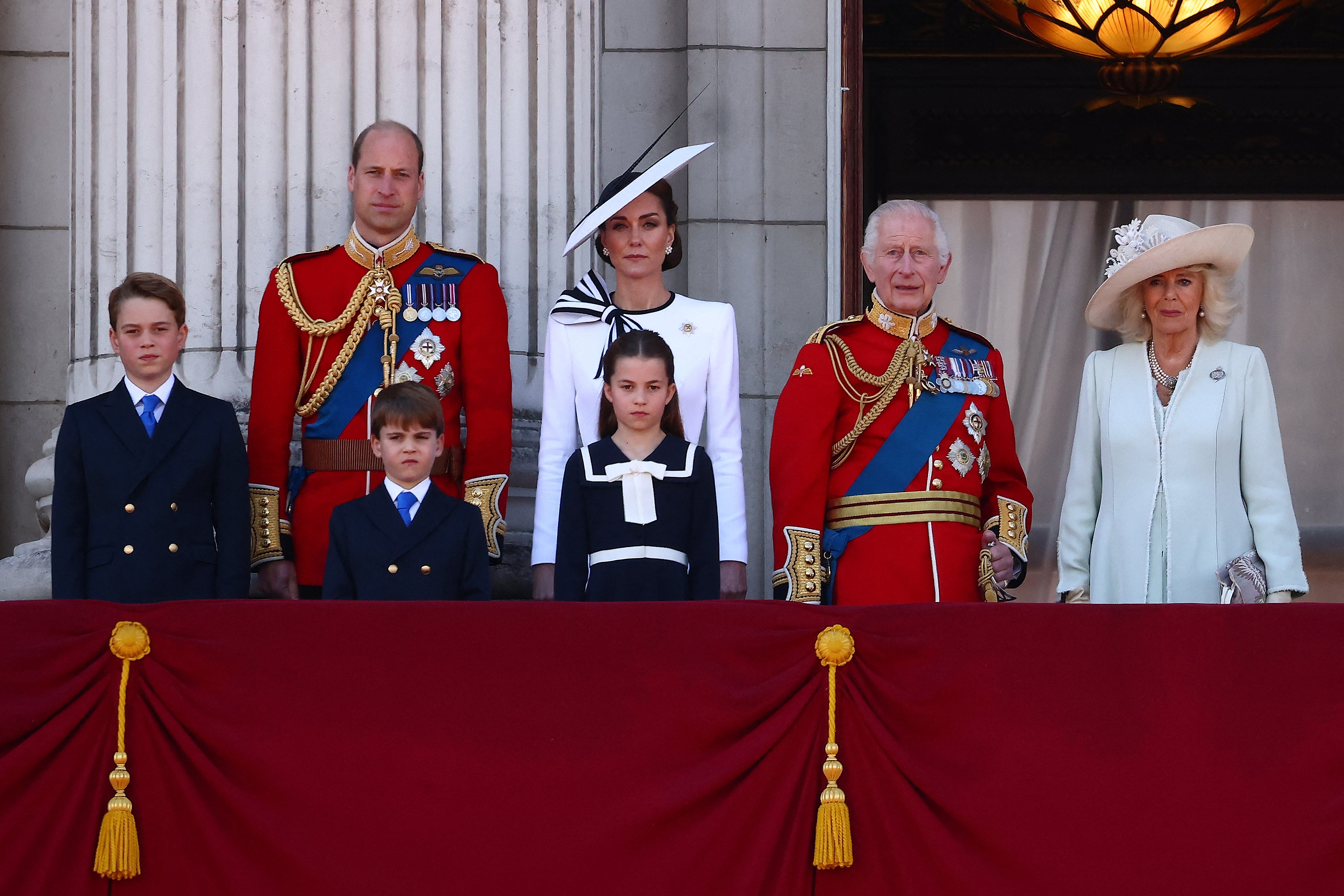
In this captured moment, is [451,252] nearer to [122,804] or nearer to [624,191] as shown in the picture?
[624,191]

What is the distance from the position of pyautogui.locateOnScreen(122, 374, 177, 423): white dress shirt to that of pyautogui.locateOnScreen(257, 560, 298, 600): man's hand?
443mm

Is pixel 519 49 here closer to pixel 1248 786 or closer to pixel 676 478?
pixel 676 478

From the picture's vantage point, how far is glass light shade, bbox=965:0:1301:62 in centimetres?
727

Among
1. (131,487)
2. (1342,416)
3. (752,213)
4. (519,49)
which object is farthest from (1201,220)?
(131,487)

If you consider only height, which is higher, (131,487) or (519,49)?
(519,49)

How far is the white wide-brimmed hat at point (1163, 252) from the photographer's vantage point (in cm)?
430

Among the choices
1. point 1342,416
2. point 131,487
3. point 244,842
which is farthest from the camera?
point 1342,416

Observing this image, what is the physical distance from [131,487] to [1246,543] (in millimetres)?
2419

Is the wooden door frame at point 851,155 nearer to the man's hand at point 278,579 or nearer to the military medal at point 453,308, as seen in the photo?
the military medal at point 453,308

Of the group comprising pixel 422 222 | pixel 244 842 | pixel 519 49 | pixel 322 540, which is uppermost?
pixel 519 49

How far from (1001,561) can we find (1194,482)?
46 cm

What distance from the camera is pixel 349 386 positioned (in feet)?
14.8

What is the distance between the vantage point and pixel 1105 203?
951 cm

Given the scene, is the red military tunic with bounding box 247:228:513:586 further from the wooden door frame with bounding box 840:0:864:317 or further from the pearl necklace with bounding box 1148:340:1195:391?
the wooden door frame with bounding box 840:0:864:317
